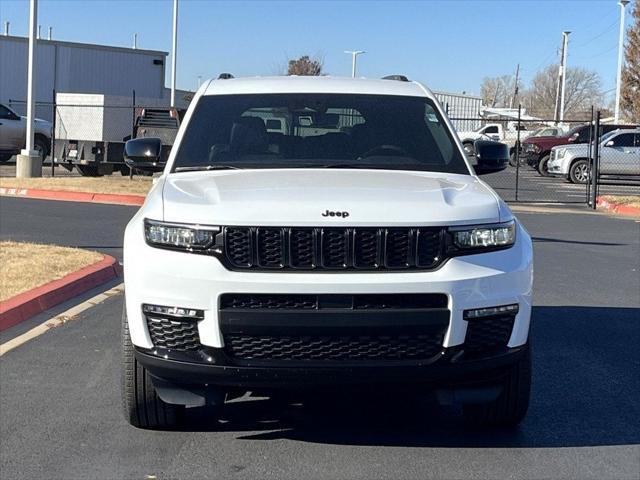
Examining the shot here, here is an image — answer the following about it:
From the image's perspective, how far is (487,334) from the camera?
4324mm

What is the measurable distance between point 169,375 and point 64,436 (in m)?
0.98

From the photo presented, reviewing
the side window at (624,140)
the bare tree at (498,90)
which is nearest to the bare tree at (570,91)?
the bare tree at (498,90)

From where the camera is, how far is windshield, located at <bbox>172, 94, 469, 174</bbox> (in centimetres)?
551

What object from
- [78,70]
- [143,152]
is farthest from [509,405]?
[78,70]

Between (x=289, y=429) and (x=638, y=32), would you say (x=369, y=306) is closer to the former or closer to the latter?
(x=289, y=429)

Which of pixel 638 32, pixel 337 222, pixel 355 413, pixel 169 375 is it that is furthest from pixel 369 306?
pixel 638 32

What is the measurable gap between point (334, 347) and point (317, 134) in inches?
77.1

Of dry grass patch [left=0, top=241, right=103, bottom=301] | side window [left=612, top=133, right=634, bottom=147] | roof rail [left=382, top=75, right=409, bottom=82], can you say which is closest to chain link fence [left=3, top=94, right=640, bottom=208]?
side window [left=612, top=133, right=634, bottom=147]

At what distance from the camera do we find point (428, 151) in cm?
570

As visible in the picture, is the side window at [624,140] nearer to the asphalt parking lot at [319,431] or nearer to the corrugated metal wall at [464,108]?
the corrugated metal wall at [464,108]

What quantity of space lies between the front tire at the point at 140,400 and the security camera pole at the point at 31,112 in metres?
18.6

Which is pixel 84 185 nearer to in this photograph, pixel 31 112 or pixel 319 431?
pixel 31 112

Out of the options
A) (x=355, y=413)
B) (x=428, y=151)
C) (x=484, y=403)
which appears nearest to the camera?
(x=484, y=403)

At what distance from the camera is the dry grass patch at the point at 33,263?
852cm
